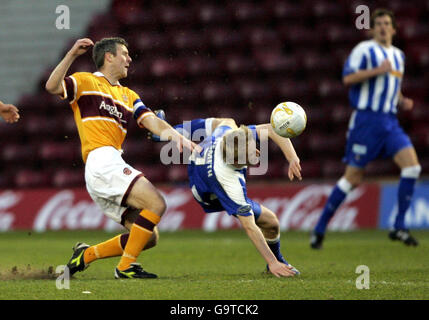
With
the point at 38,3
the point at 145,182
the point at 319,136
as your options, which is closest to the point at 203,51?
the point at 319,136

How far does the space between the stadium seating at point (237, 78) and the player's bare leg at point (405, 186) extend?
4.22 m

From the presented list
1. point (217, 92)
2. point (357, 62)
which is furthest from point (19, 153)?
point (357, 62)

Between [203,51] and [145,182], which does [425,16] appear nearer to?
[203,51]

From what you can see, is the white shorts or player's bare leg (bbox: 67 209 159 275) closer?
the white shorts

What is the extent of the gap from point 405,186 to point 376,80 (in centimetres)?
109

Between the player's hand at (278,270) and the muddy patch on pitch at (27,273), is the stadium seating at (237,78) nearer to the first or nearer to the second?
the muddy patch on pitch at (27,273)

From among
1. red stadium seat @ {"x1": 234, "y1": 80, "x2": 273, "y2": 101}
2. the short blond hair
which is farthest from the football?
red stadium seat @ {"x1": 234, "y1": 80, "x2": 273, "y2": 101}

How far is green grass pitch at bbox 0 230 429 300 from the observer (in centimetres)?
420

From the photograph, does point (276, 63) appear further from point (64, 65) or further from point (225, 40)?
point (64, 65)

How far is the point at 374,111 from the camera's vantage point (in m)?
7.38

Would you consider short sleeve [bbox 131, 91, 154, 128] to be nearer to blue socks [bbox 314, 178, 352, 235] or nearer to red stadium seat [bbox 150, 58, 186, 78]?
blue socks [bbox 314, 178, 352, 235]

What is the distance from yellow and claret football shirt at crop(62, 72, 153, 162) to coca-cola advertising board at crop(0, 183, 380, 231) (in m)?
5.41

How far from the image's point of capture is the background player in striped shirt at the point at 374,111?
7215 millimetres

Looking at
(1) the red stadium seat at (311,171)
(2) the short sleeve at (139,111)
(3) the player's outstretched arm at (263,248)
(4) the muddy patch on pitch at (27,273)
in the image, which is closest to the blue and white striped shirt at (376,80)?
(2) the short sleeve at (139,111)
